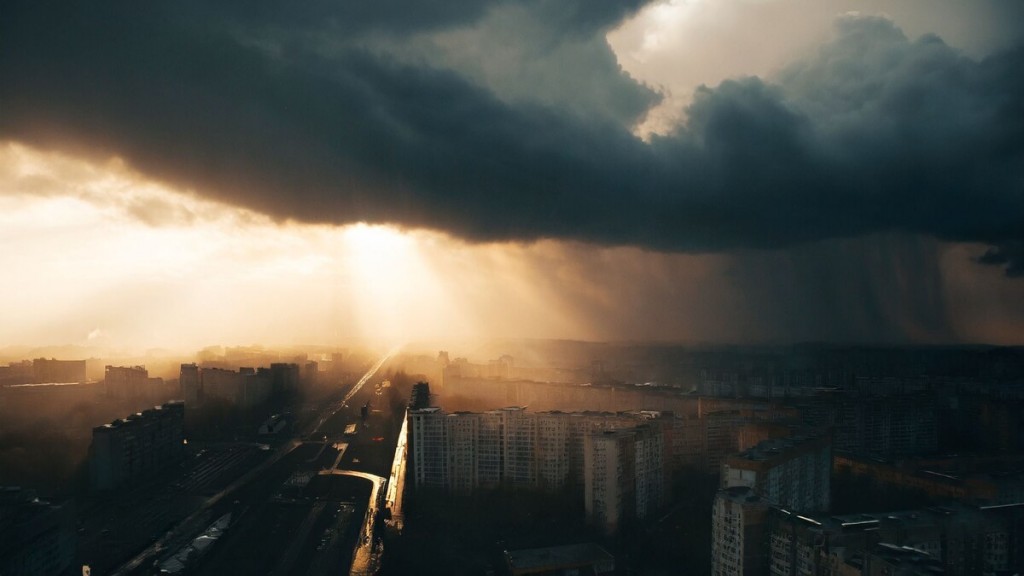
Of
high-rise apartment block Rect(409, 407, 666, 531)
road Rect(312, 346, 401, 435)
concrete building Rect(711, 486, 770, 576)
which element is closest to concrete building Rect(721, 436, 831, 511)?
concrete building Rect(711, 486, 770, 576)

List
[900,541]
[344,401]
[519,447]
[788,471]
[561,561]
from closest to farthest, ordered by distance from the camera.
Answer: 1. [900,541]
2. [561,561]
3. [788,471]
4. [519,447]
5. [344,401]

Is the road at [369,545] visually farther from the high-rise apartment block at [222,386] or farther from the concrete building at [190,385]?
the concrete building at [190,385]

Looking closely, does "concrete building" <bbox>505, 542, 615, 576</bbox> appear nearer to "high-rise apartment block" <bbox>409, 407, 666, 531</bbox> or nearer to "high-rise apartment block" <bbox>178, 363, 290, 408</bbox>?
"high-rise apartment block" <bbox>409, 407, 666, 531</bbox>

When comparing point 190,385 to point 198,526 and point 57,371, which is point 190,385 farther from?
point 198,526

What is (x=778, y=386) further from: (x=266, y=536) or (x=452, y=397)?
(x=266, y=536)

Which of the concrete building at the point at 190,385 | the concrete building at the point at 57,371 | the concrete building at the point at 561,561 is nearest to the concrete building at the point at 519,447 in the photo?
the concrete building at the point at 561,561

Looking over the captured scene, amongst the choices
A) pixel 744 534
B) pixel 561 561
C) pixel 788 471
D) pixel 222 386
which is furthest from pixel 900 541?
pixel 222 386
